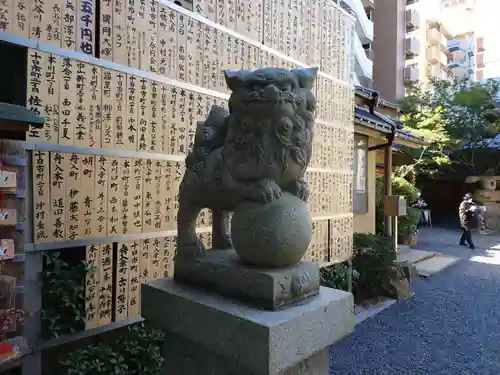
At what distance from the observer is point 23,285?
9.71 feet

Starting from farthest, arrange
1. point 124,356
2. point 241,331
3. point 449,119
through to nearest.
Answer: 1. point 449,119
2. point 124,356
3. point 241,331

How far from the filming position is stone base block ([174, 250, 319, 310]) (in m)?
1.91

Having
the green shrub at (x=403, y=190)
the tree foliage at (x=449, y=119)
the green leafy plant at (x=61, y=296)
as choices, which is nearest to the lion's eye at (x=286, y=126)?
the green leafy plant at (x=61, y=296)

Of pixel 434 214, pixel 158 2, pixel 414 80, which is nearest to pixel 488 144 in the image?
pixel 434 214

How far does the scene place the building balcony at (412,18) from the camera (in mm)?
27547

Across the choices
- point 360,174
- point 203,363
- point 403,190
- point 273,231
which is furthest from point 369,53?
point 203,363

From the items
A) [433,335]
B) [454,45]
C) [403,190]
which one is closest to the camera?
[433,335]

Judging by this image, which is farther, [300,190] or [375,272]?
[375,272]

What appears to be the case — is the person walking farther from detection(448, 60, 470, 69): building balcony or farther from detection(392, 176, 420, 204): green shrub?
detection(448, 60, 470, 69): building balcony

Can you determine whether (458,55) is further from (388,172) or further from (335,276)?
(335,276)

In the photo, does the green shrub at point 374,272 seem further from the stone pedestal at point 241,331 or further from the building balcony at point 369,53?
the building balcony at point 369,53

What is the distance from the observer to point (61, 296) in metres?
3.11

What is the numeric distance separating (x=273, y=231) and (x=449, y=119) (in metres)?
19.9

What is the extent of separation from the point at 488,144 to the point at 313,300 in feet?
64.4
